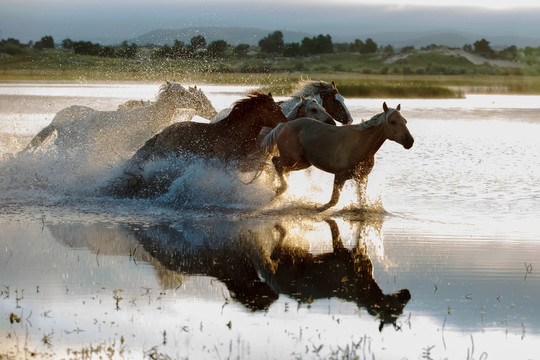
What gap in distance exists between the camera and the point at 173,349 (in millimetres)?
5336

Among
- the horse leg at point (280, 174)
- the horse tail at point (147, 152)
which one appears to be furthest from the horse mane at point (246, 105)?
the horse tail at point (147, 152)

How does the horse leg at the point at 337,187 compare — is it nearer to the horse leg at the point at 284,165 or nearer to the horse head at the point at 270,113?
the horse leg at the point at 284,165

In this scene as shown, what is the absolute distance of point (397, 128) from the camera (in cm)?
962

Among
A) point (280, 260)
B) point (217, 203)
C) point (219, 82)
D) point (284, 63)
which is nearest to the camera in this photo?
point (280, 260)

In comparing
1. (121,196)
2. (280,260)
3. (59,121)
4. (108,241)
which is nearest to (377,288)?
(280,260)

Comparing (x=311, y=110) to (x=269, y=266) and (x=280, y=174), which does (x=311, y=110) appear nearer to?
(x=280, y=174)

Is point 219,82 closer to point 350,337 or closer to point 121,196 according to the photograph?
point 121,196

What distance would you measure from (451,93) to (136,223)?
133ft

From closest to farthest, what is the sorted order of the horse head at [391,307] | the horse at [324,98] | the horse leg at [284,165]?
the horse head at [391,307]
the horse leg at [284,165]
the horse at [324,98]

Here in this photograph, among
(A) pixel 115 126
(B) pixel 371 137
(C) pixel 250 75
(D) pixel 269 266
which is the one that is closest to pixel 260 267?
(D) pixel 269 266

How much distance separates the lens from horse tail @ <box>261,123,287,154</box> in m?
11.0

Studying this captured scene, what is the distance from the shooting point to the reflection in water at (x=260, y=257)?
6637mm

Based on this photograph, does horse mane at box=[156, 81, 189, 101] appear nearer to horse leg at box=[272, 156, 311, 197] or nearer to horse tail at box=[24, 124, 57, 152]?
horse tail at box=[24, 124, 57, 152]

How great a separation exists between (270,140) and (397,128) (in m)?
2.09
